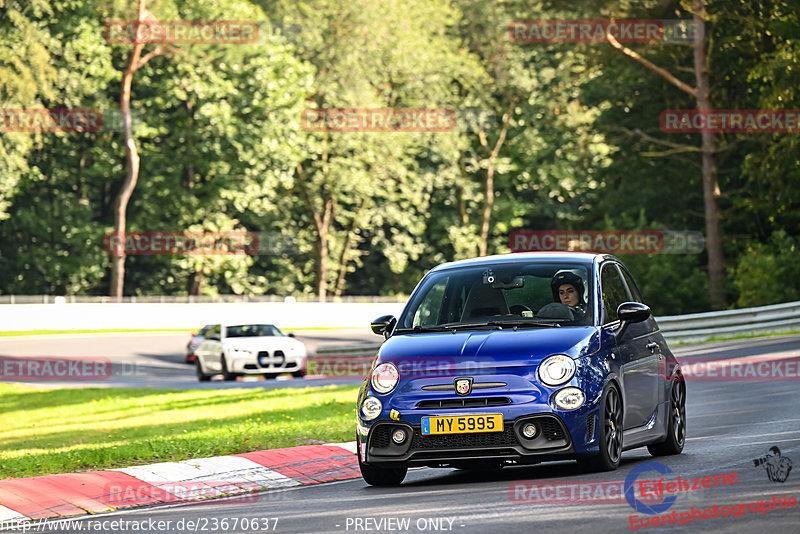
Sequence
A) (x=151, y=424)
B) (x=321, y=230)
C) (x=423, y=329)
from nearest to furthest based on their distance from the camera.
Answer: (x=423, y=329) → (x=151, y=424) → (x=321, y=230)

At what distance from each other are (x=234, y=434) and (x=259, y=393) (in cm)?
1118

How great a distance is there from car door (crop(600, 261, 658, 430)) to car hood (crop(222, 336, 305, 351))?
67.0ft

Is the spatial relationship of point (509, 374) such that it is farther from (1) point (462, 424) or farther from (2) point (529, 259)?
(2) point (529, 259)

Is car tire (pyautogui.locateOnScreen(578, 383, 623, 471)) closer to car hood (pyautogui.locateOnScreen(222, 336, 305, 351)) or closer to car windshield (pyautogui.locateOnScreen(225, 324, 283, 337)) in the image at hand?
car hood (pyautogui.locateOnScreen(222, 336, 305, 351))

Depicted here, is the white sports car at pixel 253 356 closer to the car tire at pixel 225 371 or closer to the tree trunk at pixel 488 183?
the car tire at pixel 225 371

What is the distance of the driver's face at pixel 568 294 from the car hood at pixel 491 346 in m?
0.51

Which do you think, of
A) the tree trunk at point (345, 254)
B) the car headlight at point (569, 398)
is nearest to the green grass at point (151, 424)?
the car headlight at point (569, 398)

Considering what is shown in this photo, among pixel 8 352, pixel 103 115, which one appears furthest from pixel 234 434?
pixel 103 115

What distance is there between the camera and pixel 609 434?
9.54 meters

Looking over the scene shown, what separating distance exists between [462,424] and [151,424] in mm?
12219

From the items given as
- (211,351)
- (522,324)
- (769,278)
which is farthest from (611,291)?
(769,278)

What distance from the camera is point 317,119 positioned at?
63.9m

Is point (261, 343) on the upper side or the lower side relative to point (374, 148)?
lower

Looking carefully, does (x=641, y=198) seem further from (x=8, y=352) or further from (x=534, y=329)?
(x=534, y=329)
